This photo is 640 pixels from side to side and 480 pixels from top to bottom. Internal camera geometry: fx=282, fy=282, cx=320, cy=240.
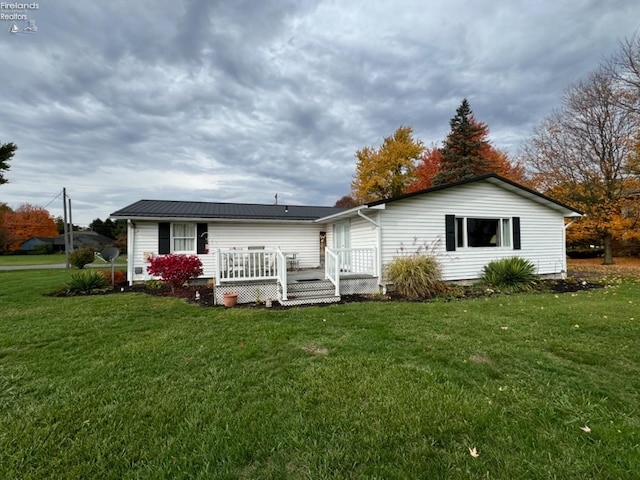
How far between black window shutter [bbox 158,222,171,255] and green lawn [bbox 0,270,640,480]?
5355 millimetres

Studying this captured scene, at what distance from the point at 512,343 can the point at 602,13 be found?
37.6 feet

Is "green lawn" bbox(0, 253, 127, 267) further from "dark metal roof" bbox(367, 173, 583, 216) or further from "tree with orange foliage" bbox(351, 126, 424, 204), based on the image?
"dark metal roof" bbox(367, 173, 583, 216)

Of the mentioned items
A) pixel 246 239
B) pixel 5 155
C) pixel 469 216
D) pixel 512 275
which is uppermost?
pixel 5 155

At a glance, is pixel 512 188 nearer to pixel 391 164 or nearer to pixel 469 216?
pixel 469 216

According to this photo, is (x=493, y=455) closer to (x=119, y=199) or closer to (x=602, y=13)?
(x=602, y=13)

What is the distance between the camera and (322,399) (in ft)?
8.52

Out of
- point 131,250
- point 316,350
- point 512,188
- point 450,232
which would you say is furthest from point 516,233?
point 131,250

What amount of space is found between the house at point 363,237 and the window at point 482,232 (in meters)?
0.03

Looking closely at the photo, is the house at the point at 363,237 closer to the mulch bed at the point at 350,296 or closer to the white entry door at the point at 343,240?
the white entry door at the point at 343,240

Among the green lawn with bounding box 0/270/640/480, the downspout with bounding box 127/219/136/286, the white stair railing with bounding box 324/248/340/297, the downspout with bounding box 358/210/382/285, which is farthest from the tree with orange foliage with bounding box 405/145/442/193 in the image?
the downspout with bounding box 127/219/136/286

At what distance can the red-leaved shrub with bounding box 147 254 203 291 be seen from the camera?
8008 millimetres

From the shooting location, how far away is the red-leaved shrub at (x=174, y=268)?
8.01 metres

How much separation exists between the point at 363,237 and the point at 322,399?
7182mm

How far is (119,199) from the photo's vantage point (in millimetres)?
25594
